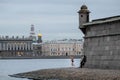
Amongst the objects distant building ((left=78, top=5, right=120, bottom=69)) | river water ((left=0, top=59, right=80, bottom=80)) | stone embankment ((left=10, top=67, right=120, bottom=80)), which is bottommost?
river water ((left=0, top=59, right=80, bottom=80))

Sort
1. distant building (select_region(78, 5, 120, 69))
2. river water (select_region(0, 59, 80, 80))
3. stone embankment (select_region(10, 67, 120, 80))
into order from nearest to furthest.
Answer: stone embankment (select_region(10, 67, 120, 80)) → distant building (select_region(78, 5, 120, 69)) → river water (select_region(0, 59, 80, 80))

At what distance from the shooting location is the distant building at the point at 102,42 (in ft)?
96.7

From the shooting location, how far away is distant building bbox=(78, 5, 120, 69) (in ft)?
96.7

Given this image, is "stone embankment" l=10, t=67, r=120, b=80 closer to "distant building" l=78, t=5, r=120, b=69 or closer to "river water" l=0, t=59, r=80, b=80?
Result: "distant building" l=78, t=5, r=120, b=69

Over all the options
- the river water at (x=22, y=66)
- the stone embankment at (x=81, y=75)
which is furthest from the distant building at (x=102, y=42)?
the river water at (x=22, y=66)

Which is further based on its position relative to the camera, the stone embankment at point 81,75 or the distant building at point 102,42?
the distant building at point 102,42

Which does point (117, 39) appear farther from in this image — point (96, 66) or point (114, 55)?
point (96, 66)

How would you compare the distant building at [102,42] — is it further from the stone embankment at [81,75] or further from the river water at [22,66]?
the river water at [22,66]

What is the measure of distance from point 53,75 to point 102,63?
3.01m

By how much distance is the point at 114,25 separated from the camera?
2970cm

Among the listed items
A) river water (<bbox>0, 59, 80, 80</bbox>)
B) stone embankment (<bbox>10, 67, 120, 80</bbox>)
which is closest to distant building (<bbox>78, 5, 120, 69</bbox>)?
stone embankment (<bbox>10, 67, 120, 80</bbox>)

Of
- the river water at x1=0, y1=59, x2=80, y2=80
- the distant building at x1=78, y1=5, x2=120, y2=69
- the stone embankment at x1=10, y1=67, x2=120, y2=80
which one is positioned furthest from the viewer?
the river water at x1=0, y1=59, x2=80, y2=80

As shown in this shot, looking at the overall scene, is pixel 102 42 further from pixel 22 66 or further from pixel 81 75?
pixel 22 66

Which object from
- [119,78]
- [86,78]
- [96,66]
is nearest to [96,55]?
[96,66]
